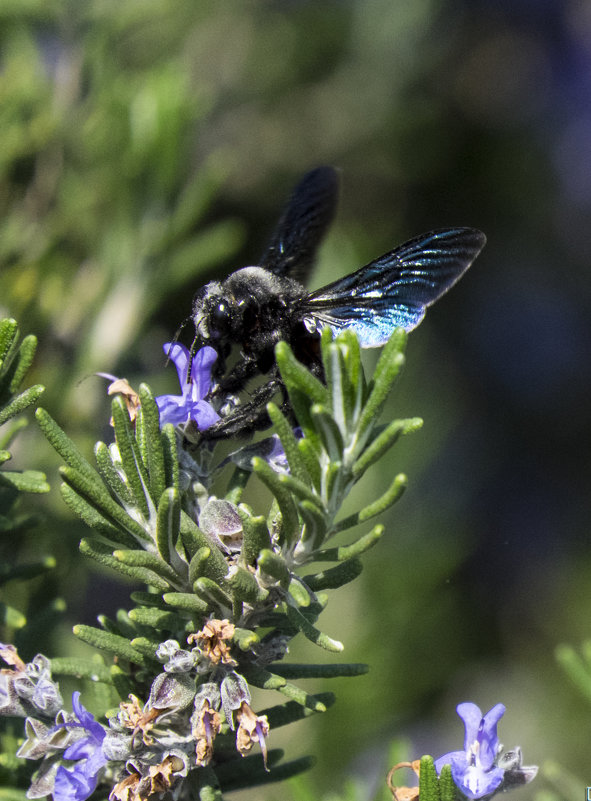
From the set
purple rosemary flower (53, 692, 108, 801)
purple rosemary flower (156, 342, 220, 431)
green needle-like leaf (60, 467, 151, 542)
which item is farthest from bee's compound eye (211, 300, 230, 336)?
purple rosemary flower (53, 692, 108, 801)

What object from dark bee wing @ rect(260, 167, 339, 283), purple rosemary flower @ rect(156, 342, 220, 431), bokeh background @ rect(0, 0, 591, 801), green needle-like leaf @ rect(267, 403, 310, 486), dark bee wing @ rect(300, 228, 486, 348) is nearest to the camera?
green needle-like leaf @ rect(267, 403, 310, 486)

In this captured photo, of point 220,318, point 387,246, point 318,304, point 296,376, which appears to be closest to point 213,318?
point 220,318

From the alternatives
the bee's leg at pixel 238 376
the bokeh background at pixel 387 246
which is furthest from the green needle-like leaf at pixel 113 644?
the bokeh background at pixel 387 246

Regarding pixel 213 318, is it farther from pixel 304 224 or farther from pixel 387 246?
pixel 387 246

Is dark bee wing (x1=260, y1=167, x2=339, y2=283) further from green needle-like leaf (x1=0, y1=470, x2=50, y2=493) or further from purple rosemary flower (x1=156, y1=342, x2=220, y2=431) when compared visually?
green needle-like leaf (x1=0, y1=470, x2=50, y2=493)

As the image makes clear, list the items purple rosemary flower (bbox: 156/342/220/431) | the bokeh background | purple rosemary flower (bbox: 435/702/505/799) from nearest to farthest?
1. purple rosemary flower (bbox: 435/702/505/799)
2. purple rosemary flower (bbox: 156/342/220/431)
3. the bokeh background

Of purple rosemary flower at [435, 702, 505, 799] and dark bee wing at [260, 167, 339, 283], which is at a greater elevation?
dark bee wing at [260, 167, 339, 283]

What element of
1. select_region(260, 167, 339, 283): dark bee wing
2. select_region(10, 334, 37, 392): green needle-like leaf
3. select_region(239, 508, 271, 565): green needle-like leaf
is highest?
select_region(260, 167, 339, 283): dark bee wing

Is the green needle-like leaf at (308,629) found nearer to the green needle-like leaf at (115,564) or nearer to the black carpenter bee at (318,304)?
the green needle-like leaf at (115,564)
